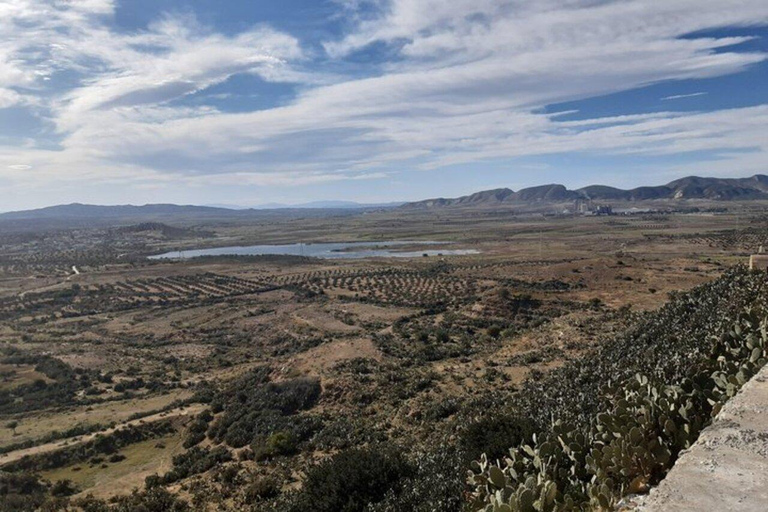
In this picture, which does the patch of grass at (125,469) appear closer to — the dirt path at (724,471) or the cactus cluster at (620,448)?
the cactus cluster at (620,448)

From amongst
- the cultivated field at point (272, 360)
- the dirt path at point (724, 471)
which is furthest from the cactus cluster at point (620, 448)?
the cultivated field at point (272, 360)

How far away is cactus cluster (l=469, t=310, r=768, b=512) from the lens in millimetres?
5371

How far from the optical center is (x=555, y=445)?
710cm

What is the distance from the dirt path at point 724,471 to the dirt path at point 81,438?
921 inches

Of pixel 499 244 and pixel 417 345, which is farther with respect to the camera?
pixel 499 244

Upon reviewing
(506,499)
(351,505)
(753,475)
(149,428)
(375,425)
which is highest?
(753,475)

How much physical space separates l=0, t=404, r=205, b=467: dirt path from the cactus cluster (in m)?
21.2

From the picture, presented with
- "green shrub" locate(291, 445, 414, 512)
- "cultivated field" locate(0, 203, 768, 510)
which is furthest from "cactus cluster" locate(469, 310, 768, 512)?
"green shrub" locate(291, 445, 414, 512)

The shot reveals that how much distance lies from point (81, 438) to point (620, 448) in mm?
24285

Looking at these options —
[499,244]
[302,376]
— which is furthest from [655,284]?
[499,244]

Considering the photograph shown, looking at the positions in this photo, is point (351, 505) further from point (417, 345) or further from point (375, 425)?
point (417, 345)

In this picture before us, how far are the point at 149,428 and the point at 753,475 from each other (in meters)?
24.3

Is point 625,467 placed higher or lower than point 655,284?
higher

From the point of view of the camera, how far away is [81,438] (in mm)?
22438
